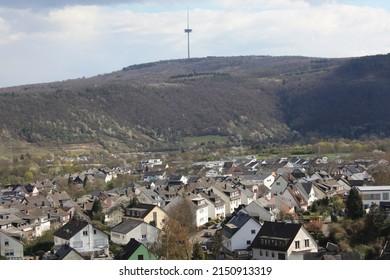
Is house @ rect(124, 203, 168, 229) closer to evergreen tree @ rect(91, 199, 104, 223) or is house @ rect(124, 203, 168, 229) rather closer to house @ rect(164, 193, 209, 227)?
house @ rect(164, 193, 209, 227)

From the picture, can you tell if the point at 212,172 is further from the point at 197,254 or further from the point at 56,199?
the point at 197,254

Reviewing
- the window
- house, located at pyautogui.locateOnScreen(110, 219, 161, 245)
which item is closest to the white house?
the window

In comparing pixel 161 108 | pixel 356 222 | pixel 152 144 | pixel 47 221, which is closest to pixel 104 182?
pixel 47 221

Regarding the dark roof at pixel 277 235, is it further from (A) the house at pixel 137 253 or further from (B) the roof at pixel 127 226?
(B) the roof at pixel 127 226

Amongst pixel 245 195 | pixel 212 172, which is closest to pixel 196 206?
pixel 245 195

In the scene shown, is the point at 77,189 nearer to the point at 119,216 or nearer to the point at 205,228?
the point at 119,216

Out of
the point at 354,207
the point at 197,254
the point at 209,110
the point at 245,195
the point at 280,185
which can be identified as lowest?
the point at 209,110

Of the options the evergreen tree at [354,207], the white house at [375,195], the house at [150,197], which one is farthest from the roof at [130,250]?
the white house at [375,195]

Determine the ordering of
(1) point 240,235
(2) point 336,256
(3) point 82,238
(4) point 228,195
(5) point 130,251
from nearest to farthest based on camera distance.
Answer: (2) point 336,256
(5) point 130,251
(1) point 240,235
(3) point 82,238
(4) point 228,195
